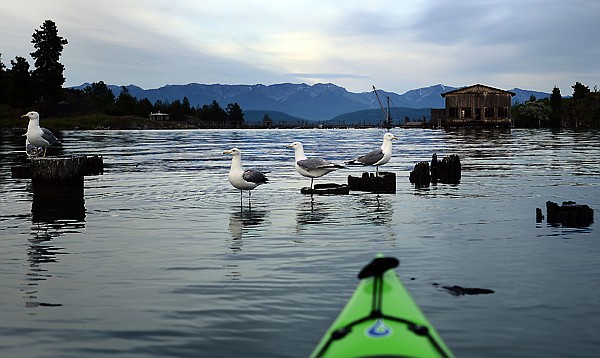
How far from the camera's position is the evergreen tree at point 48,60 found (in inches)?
6496

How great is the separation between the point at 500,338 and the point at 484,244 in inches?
243

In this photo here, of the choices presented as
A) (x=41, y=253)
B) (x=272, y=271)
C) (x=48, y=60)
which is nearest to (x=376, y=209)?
(x=272, y=271)

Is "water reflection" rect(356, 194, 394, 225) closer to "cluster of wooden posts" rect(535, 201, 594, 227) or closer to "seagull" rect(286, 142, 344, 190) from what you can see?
"seagull" rect(286, 142, 344, 190)

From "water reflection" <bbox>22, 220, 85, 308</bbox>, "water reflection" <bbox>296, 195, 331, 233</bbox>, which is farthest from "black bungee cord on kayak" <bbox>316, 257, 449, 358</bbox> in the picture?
"water reflection" <bbox>296, 195, 331, 233</bbox>

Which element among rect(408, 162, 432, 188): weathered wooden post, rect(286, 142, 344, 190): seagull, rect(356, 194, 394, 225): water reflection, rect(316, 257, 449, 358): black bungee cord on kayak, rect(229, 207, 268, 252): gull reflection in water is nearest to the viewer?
rect(316, 257, 449, 358): black bungee cord on kayak

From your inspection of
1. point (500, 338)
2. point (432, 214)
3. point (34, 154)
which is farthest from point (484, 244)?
point (34, 154)

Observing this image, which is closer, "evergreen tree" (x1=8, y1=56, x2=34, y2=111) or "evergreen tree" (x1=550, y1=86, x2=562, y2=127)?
"evergreen tree" (x1=550, y1=86, x2=562, y2=127)

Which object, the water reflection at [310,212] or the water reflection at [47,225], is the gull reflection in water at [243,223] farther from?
the water reflection at [47,225]

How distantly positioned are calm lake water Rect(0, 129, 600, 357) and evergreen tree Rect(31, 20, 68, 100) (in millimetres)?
155254

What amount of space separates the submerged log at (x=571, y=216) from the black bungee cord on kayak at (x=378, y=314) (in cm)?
1164

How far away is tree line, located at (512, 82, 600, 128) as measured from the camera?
129 meters

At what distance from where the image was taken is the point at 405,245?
45.7 feet

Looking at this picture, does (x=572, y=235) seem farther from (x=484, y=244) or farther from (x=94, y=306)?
(x=94, y=306)

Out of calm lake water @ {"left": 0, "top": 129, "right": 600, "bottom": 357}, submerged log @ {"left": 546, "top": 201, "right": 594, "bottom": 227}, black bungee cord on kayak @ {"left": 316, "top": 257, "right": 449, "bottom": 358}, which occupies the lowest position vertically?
calm lake water @ {"left": 0, "top": 129, "right": 600, "bottom": 357}
